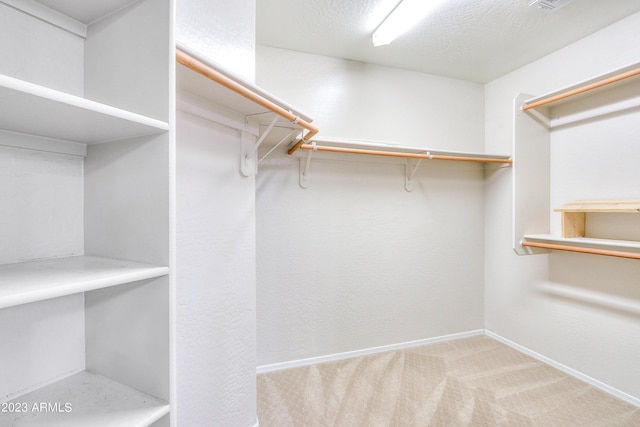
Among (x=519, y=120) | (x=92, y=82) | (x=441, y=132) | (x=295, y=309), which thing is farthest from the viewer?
(x=441, y=132)

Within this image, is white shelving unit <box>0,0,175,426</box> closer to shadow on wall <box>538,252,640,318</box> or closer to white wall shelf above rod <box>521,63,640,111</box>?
white wall shelf above rod <box>521,63,640,111</box>

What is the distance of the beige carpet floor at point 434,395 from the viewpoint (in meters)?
1.65

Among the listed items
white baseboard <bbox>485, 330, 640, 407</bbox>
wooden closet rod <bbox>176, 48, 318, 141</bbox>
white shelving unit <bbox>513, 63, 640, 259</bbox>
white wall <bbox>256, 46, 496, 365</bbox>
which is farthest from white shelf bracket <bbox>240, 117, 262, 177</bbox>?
white baseboard <bbox>485, 330, 640, 407</bbox>

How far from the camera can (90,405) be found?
65 cm

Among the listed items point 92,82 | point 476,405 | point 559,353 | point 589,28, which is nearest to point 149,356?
point 92,82

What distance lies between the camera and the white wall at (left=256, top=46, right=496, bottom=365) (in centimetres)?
216

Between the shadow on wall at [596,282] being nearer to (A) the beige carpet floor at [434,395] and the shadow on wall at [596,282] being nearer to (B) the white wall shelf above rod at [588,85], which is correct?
(A) the beige carpet floor at [434,395]

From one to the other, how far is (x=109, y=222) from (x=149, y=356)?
357 mm

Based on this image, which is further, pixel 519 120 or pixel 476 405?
pixel 519 120

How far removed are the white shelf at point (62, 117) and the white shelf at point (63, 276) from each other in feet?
1.03

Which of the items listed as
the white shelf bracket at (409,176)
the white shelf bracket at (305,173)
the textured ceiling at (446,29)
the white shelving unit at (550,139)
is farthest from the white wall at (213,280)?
the white shelving unit at (550,139)

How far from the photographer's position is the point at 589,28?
192 cm

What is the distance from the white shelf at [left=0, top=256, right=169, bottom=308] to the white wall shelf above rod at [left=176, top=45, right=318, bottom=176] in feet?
1.87

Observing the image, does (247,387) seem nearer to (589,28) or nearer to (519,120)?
(519,120)
